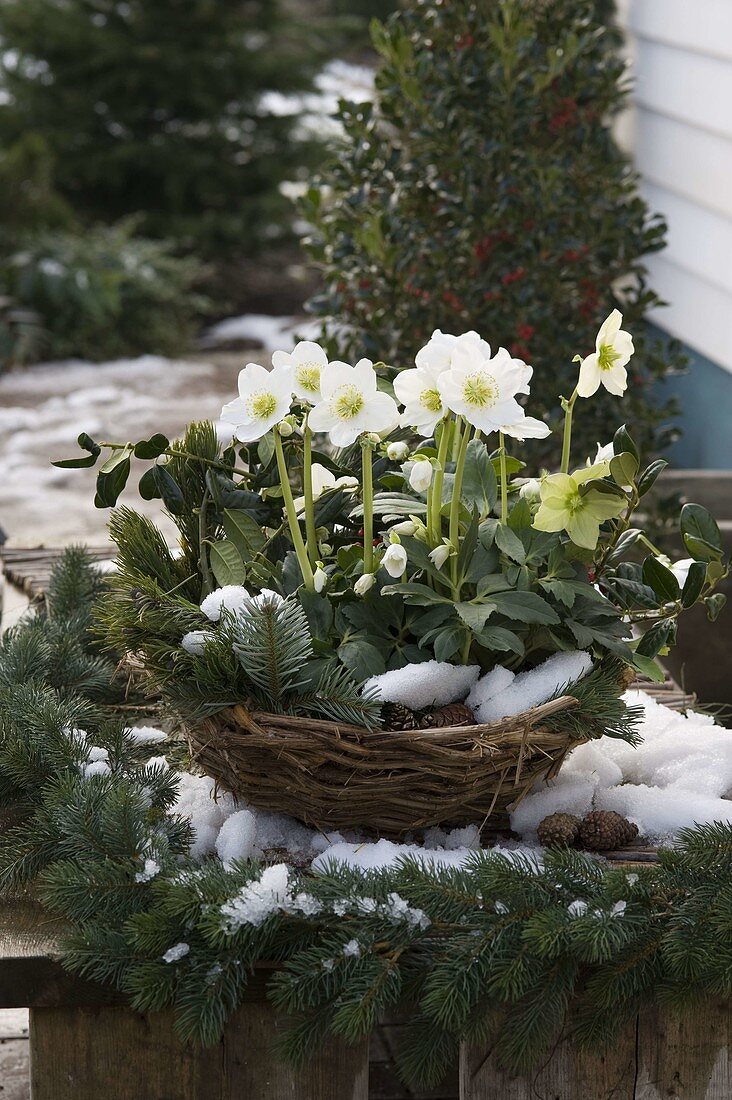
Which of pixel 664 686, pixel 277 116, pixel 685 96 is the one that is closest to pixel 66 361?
pixel 277 116

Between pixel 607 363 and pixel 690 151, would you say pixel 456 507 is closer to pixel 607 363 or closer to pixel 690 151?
pixel 607 363

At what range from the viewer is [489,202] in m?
2.63

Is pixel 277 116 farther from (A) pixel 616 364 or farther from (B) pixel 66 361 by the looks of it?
(A) pixel 616 364

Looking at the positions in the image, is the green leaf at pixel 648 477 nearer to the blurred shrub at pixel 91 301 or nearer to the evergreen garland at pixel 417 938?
the evergreen garland at pixel 417 938

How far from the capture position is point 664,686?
182 cm

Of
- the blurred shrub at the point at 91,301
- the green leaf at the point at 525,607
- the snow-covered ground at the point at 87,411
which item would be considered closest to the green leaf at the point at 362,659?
the green leaf at the point at 525,607

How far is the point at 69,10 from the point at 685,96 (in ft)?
15.5

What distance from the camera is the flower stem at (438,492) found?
1239 mm

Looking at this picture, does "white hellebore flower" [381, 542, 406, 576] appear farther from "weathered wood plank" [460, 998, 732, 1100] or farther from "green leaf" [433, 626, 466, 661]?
"weathered wood plank" [460, 998, 732, 1100]

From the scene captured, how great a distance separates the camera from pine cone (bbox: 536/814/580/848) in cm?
127

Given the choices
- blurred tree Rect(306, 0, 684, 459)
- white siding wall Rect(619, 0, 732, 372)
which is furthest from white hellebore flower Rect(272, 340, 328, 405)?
white siding wall Rect(619, 0, 732, 372)

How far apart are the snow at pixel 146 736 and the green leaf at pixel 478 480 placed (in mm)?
480

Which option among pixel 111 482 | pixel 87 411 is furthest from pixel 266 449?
pixel 87 411

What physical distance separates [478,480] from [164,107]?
6450 millimetres
